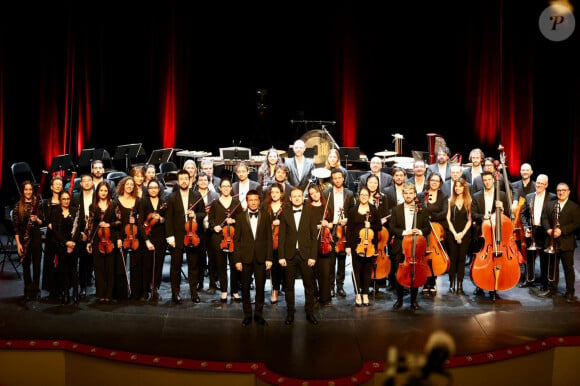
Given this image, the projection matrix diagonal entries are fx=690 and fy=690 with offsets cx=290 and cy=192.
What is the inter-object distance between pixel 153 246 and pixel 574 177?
21.2ft

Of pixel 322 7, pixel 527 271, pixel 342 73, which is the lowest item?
pixel 527 271

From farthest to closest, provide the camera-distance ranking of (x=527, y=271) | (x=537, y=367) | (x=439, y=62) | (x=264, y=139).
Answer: (x=264, y=139) < (x=439, y=62) < (x=527, y=271) < (x=537, y=367)

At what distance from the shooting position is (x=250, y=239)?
649cm

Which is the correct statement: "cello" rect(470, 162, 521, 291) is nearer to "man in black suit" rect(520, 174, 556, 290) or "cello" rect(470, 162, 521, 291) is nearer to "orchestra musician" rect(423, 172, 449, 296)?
"orchestra musician" rect(423, 172, 449, 296)

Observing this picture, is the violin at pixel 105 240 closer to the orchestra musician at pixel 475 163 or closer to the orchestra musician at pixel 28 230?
the orchestra musician at pixel 28 230

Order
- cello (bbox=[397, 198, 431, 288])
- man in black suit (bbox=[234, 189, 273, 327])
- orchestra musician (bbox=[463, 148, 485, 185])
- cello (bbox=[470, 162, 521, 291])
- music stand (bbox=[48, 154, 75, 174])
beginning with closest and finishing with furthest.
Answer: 1. man in black suit (bbox=[234, 189, 273, 327])
2. cello (bbox=[397, 198, 431, 288])
3. cello (bbox=[470, 162, 521, 291])
4. orchestra musician (bbox=[463, 148, 485, 185])
5. music stand (bbox=[48, 154, 75, 174])

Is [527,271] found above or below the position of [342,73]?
below

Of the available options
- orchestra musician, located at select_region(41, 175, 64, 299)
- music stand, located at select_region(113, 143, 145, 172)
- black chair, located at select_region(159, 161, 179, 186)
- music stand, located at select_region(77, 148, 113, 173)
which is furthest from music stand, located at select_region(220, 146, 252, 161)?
orchestra musician, located at select_region(41, 175, 64, 299)

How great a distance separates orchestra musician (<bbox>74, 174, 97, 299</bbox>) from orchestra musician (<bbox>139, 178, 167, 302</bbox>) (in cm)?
56

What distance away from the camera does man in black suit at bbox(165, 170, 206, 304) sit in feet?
→ 23.2

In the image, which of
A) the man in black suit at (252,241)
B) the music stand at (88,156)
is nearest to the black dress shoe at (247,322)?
the man in black suit at (252,241)

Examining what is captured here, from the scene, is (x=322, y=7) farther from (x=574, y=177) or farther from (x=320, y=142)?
(x=574, y=177)

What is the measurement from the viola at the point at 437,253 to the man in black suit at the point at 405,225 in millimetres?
191

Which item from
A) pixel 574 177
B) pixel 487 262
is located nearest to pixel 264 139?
pixel 574 177
